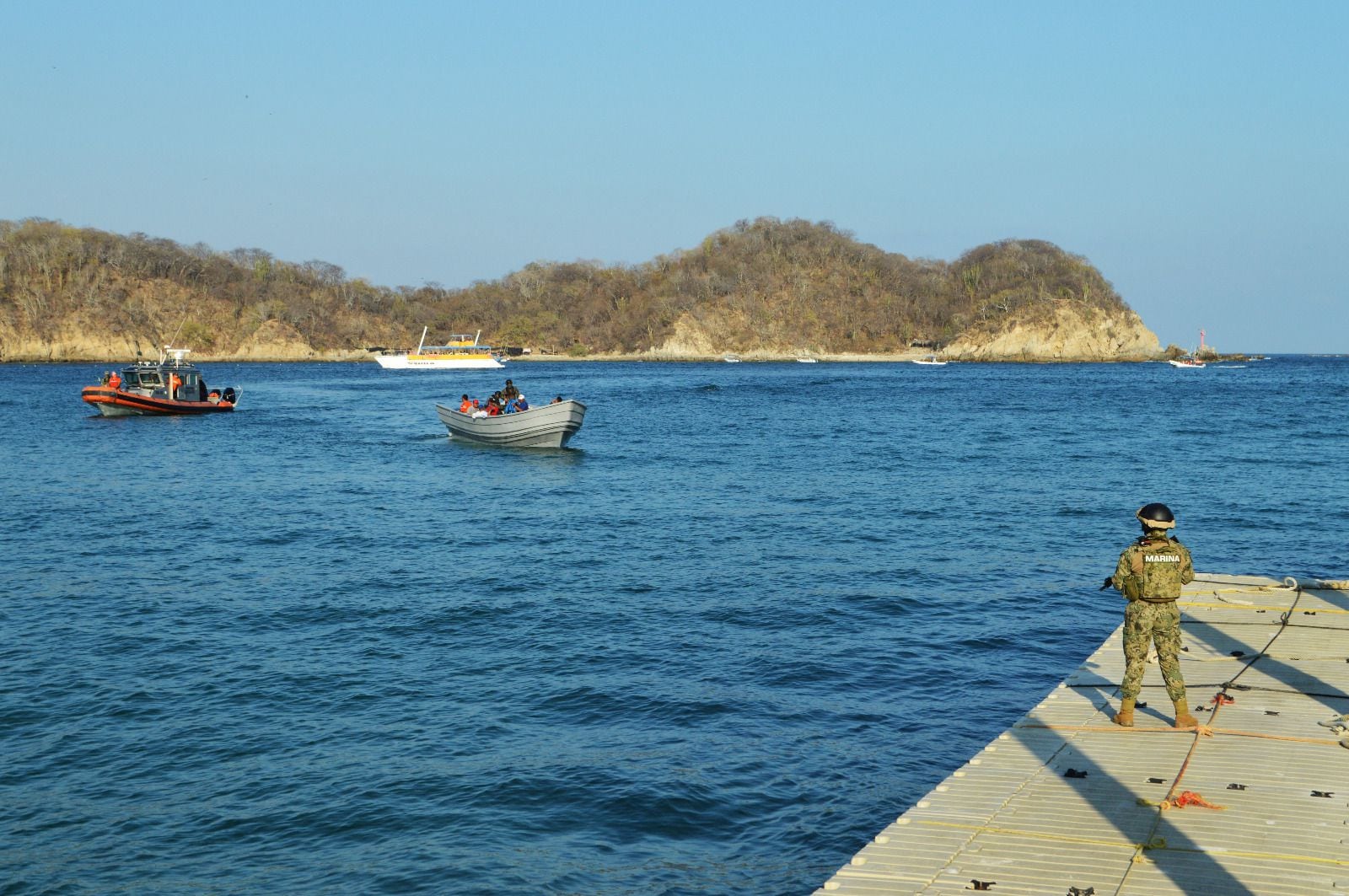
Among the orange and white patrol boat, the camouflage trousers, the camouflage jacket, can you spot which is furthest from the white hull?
the camouflage jacket

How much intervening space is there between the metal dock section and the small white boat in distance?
487ft

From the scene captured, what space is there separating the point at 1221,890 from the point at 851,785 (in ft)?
15.2

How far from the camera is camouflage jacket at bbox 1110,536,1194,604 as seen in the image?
984 cm

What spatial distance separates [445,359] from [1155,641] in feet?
509

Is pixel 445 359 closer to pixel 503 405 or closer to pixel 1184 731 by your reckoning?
pixel 503 405

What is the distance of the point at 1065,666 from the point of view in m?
15.1

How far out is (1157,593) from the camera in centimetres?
990

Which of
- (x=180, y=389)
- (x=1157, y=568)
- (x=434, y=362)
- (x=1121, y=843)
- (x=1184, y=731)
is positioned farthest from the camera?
(x=434, y=362)

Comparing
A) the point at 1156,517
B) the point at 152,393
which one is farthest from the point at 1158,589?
the point at 152,393

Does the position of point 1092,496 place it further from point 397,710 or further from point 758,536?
point 397,710

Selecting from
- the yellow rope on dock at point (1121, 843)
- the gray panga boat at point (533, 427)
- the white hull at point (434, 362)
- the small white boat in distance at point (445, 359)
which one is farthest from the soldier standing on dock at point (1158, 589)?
the white hull at point (434, 362)

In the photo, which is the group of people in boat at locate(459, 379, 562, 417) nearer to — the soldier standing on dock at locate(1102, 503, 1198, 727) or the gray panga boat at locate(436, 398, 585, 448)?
the gray panga boat at locate(436, 398, 585, 448)

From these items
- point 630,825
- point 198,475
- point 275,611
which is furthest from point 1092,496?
point 198,475

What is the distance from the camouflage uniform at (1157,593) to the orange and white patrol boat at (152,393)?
193 feet
